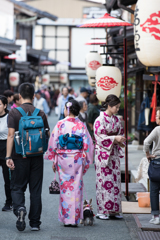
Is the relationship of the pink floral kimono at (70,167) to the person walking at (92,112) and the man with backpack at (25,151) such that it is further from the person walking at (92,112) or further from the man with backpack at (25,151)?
the person walking at (92,112)

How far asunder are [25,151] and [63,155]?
0.67m

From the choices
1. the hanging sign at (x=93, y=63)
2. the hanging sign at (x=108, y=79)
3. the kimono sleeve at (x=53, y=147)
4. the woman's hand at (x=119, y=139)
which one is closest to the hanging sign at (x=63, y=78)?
the hanging sign at (x=93, y=63)

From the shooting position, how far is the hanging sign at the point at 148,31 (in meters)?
5.86

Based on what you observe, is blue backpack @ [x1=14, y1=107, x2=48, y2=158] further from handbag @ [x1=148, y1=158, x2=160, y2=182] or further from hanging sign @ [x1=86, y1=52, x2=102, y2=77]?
hanging sign @ [x1=86, y1=52, x2=102, y2=77]

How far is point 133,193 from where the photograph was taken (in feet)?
28.8

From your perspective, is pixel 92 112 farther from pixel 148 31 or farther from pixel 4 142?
pixel 148 31

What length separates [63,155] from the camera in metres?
6.20

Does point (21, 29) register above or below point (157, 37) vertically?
above

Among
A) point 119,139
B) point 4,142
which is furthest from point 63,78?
point 119,139

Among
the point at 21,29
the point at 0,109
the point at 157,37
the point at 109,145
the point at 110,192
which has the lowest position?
the point at 110,192

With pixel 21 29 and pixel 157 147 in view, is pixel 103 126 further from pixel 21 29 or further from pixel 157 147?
pixel 21 29

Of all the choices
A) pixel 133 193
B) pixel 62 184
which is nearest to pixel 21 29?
pixel 133 193

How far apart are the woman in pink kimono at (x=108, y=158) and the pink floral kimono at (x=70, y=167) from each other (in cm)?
45

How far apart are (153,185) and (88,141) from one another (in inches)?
44.7
